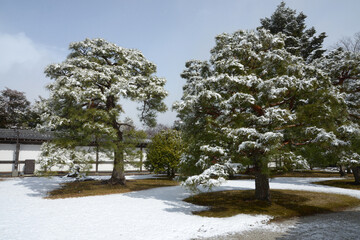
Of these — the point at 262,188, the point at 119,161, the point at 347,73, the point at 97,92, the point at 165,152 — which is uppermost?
the point at 347,73

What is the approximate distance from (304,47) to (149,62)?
1716 cm

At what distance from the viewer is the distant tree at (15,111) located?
105 ft

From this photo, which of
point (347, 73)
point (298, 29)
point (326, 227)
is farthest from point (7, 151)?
point (298, 29)

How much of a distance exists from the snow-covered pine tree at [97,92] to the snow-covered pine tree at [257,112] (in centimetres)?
518

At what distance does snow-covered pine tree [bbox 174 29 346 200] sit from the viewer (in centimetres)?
807

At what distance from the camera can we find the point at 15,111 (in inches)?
1265

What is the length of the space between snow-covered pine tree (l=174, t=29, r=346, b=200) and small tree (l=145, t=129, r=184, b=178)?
379 inches

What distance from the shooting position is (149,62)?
16.1 m

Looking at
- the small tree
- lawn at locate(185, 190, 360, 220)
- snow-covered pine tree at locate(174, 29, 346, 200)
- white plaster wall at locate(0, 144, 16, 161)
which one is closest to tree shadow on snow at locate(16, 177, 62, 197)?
white plaster wall at locate(0, 144, 16, 161)

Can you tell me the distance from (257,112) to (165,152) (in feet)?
39.2

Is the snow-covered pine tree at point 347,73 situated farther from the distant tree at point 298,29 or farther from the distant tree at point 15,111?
the distant tree at point 15,111

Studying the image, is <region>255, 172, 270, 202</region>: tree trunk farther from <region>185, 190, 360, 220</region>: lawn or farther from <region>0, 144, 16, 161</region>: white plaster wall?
<region>0, 144, 16, 161</region>: white plaster wall

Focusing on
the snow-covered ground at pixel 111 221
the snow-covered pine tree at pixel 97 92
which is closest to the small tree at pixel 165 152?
the snow-covered pine tree at pixel 97 92

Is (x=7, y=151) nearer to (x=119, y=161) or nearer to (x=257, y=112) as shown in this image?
(x=119, y=161)
